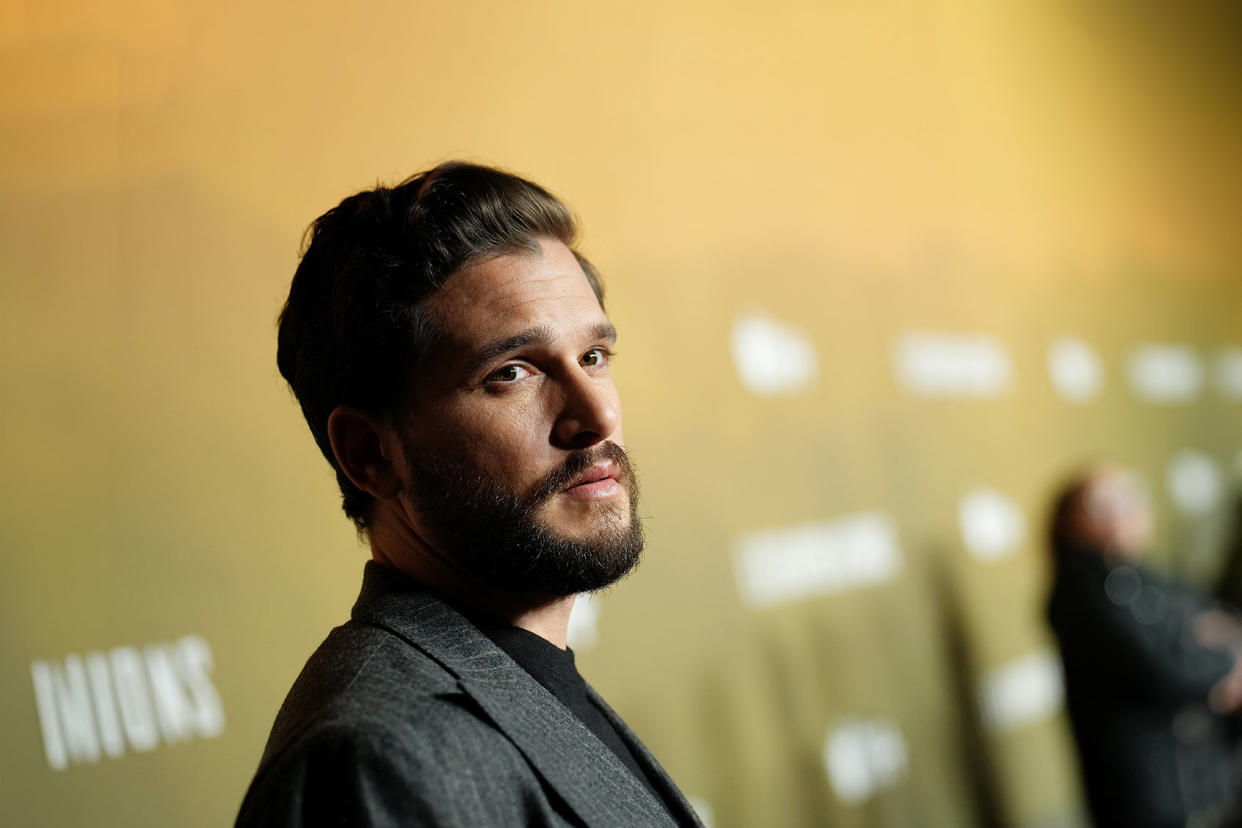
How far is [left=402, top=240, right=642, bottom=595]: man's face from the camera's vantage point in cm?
157

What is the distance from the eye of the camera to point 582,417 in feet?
5.29

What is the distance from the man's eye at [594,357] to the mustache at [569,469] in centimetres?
18

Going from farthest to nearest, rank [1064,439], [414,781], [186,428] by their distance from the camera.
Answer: [1064,439], [186,428], [414,781]

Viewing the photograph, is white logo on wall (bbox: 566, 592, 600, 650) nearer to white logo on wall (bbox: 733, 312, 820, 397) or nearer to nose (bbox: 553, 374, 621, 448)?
white logo on wall (bbox: 733, 312, 820, 397)

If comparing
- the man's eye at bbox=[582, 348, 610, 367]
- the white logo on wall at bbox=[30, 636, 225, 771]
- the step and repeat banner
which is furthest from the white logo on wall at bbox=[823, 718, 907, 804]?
the man's eye at bbox=[582, 348, 610, 367]

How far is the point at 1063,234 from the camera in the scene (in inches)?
218

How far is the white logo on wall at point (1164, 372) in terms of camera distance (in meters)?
5.91

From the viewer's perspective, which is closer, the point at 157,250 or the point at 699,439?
the point at 157,250

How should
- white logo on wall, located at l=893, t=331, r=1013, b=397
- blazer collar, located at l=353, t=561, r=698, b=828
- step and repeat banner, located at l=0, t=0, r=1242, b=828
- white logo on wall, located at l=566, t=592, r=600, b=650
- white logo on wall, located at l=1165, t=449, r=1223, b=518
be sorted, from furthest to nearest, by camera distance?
white logo on wall, located at l=1165, t=449, r=1223, b=518 → white logo on wall, located at l=893, t=331, r=1013, b=397 → white logo on wall, located at l=566, t=592, r=600, b=650 → step and repeat banner, located at l=0, t=0, r=1242, b=828 → blazer collar, located at l=353, t=561, r=698, b=828

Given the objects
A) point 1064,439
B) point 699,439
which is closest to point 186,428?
point 699,439

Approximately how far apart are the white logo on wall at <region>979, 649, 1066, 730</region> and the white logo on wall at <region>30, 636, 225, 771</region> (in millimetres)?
3295

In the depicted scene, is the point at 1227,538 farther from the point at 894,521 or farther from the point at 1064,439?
the point at 894,521

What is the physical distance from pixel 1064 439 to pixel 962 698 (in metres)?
1.45

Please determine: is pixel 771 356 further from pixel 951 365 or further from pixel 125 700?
pixel 125 700
